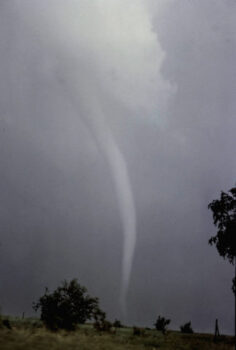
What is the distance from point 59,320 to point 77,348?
957 cm

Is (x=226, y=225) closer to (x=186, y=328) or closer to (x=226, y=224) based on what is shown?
(x=226, y=224)

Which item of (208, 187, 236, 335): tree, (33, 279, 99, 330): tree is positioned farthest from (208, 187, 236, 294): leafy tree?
(33, 279, 99, 330): tree

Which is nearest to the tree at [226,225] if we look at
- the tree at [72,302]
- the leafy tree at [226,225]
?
the leafy tree at [226,225]

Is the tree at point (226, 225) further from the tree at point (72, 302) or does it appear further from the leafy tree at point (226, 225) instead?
the tree at point (72, 302)

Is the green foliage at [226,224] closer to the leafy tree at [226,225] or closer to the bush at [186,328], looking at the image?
the leafy tree at [226,225]

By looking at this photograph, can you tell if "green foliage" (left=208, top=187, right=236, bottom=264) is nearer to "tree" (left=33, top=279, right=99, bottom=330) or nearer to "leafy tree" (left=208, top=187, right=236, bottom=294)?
"leafy tree" (left=208, top=187, right=236, bottom=294)

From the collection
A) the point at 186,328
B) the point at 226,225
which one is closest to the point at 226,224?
the point at 226,225

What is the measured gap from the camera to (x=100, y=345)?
1822cm

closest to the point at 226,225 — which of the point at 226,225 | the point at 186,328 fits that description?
the point at 226,225

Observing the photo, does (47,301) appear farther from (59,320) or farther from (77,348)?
(77,348)

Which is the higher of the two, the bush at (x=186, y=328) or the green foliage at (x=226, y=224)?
the green foliage at (x=226, y=224)

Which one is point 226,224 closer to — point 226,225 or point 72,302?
point 226,225

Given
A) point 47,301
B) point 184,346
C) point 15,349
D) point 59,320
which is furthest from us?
point 47,301

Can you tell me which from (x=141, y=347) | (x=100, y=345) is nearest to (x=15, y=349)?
(x=100, y=345)
